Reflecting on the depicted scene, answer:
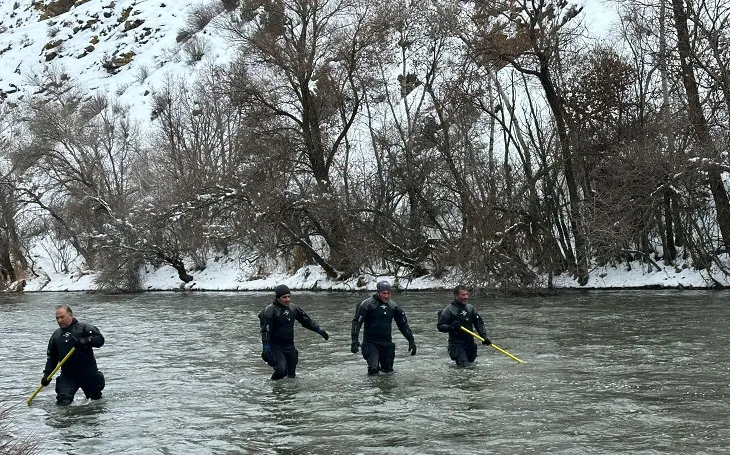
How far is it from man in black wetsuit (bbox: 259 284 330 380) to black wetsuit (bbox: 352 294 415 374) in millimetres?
778

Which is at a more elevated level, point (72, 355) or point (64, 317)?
point (64, 317)

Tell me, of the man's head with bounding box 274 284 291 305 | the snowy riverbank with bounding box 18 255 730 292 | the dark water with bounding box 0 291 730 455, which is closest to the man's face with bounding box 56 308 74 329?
the dark water with bounding box 0 291 730 455

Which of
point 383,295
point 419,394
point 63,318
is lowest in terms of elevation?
point 419,394

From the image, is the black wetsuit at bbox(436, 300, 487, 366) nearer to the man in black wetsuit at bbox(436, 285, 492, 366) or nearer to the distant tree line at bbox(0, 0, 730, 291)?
the man in black wetsuit at bbox(436, 285, 492, 366)

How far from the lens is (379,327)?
589 inches

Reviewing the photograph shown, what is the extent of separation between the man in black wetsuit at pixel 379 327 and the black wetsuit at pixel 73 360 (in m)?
4.48

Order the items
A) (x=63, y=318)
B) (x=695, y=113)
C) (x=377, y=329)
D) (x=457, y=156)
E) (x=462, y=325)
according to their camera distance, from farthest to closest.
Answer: (x=457, y=156) < (x=695, y=113) < (x=462, y=325) < (x=377, y=329) < (x=63, y=318)

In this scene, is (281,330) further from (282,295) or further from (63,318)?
(63,318)

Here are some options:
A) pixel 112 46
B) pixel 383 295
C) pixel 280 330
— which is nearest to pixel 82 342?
pixel 280 330

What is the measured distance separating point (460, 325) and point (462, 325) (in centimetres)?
18

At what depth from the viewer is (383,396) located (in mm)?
13484

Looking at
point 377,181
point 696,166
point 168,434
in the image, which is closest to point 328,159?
point 377,181

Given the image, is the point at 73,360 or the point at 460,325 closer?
the point at 73,360

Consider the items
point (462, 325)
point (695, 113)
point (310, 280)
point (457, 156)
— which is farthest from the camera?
point (310, 280)
